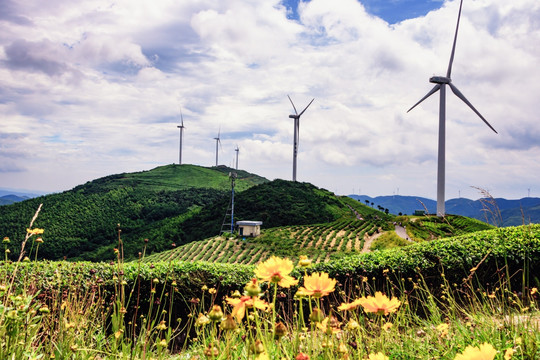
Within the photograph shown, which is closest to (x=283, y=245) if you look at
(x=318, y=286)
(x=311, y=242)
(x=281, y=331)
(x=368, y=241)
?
(x=311, y=242)

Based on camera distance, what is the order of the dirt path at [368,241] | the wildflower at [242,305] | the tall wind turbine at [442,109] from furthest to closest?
1. the tall wind turbine at [442,109]
2. the dirt path at [368,241]
3. the wildflower at [242,305]

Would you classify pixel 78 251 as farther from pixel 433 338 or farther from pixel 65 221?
pixel 433 338

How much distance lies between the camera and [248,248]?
33969mm

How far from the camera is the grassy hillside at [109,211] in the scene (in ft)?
181

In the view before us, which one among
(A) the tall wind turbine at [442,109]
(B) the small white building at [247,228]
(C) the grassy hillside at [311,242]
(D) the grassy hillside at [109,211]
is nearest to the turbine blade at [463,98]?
(A) the tall wind turbine at [442,109]

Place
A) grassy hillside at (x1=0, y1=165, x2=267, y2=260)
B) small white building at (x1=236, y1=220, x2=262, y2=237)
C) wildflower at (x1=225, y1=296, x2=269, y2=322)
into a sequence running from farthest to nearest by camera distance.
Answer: grassy hillside at (x1=0, y1=165, x2=267, y2=260)
small white building at (x1=236, y1=220, x2=262, y2=237)
wildflower at (x1=225, y1=296, x2=269, y2=322)

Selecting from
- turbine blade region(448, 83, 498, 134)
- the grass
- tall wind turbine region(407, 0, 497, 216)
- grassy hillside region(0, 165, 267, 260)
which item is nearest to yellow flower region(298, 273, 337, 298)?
the grass

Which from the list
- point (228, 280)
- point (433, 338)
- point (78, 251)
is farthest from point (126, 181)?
point (433, 338)

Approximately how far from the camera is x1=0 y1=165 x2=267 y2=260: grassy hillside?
5525 cm

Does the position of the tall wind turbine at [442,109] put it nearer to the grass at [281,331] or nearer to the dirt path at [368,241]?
the dirt path at [368,241]

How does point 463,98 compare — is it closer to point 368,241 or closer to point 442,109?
point 442,109

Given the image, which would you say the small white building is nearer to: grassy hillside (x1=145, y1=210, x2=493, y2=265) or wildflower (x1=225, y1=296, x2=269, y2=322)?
grassy hillside (x1=145, y1=210, x2=493, y2=265)

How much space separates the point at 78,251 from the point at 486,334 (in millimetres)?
60561

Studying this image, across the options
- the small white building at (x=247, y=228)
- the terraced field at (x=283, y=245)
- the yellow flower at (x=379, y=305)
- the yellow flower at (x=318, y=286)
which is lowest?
the terraced field at (x=283, y=245)
